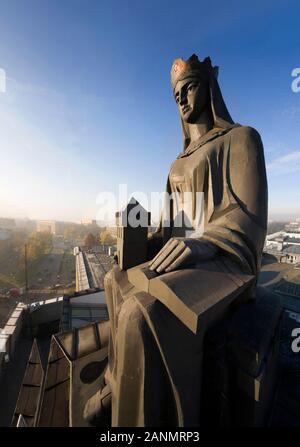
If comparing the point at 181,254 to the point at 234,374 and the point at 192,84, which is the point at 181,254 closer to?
the point at 234,374

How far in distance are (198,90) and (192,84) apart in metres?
0.12

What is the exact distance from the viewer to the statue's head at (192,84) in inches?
118

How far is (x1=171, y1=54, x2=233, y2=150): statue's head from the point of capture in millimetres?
2990

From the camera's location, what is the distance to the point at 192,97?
305 centimetres

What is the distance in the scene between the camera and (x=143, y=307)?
164 cm

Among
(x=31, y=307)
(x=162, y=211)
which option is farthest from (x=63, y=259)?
(x=162, y=211)

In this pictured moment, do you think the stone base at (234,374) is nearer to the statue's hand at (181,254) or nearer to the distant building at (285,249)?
the statue's hand at (181,254)

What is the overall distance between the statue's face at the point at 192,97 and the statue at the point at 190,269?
0.01 meters

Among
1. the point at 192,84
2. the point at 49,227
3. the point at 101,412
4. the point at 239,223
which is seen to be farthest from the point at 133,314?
the point at 49,227

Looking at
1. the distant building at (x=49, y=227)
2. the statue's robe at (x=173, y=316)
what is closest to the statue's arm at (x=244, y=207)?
the statue's robe at (x=173, y=316)

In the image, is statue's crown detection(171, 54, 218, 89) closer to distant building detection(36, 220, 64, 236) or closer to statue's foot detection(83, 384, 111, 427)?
statue's foot detection(83, 384, 111, 427)
